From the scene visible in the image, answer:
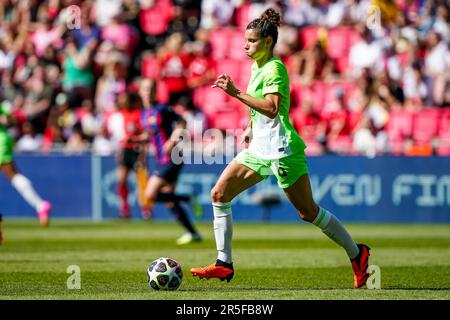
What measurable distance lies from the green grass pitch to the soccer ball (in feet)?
0.43

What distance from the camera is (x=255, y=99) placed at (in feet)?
31.1

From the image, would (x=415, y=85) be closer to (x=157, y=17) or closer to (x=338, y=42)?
(x=338, y=42)

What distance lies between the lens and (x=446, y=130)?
70.2 ft

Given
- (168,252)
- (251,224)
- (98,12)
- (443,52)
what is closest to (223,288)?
(168,252)

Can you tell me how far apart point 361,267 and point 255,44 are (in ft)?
7.74

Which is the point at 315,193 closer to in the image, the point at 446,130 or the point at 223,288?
the point at 446,130

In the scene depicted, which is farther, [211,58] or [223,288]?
[211,58]

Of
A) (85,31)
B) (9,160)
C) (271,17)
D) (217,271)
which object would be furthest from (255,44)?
(85,31)

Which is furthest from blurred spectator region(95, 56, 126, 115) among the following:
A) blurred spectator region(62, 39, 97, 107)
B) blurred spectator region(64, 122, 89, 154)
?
blurred spectator region(64, 122, 89, 154)

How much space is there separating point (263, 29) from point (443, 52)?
43.8 feet

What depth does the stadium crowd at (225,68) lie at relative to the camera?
860 inches

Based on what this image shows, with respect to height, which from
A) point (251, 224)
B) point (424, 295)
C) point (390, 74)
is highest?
point (390, 74)

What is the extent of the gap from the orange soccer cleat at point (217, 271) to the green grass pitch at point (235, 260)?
12 centimetres
